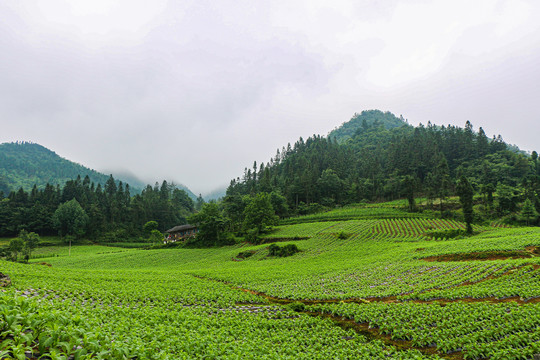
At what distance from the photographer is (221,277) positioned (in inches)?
997

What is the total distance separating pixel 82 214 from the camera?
90.1 meters

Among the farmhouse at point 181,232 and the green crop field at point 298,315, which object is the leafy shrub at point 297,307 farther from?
the farmhouse at point 181,232

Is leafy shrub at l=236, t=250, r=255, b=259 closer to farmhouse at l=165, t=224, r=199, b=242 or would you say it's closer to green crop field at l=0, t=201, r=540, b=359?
green crop field at l=0, t=201, r=540, b=359

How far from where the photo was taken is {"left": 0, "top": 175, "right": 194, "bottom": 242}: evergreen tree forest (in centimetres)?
8719

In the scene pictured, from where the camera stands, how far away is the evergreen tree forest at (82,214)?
8719cm

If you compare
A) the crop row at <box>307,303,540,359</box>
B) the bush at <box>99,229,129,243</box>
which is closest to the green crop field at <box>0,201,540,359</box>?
the crop row at <box>307,303,540,359</box>

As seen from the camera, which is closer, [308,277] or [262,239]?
[308,277]

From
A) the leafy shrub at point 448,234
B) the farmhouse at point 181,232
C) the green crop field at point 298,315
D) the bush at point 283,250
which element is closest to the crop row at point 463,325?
the green crop field at point 298,315

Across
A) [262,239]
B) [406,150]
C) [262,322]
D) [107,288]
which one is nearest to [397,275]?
[262,322]

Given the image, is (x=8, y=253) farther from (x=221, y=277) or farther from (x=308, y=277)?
(x=308, y=277)

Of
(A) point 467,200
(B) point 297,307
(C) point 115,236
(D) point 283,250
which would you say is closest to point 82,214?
(C) point 115,236

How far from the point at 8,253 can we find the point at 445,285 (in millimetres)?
67816

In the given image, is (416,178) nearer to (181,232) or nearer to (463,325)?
(181,232)

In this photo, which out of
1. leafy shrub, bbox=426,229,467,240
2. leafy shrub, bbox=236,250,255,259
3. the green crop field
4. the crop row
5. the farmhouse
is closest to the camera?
the green crop field
